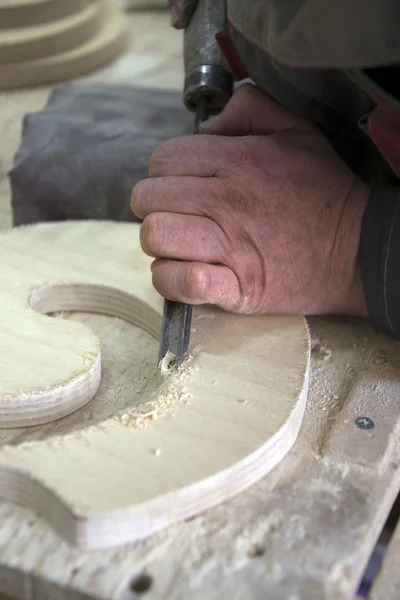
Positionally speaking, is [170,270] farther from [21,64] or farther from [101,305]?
[21,64]

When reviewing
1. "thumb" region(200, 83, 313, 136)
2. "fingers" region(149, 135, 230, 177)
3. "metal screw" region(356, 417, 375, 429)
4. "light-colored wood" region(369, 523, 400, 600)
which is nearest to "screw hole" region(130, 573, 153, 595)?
"light-colored wood" region(369, 523, 400, 600)

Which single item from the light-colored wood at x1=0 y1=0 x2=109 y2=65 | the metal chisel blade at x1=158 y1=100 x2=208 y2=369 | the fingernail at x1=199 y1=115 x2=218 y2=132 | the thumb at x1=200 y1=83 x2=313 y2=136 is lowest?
the light-colored wood at x1=0 y1=0 x2=109 y2=65

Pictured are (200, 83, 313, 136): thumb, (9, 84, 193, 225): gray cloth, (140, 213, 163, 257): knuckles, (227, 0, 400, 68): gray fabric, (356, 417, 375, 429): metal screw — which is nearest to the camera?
(227, 0, 400, 68): gray fabric

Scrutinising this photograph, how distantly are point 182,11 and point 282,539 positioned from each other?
1.04 m

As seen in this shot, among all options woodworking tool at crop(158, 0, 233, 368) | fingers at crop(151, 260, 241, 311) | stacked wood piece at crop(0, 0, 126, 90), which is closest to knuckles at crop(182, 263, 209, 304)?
fingers at crop(151, 260, 241, 311)

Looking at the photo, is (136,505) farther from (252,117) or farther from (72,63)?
(72,63)

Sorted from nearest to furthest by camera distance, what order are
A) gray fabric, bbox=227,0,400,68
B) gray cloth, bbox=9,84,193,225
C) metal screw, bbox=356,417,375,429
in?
gray fabric, bbox=227,0,400,68 < metal screw, bbox=356,417,375,429 < gray cloth, bbox=9,84,193,225

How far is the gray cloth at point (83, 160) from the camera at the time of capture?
1.58 metres

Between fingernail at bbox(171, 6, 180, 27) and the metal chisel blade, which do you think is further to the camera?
fingernail at bbox(171, 6, 180, 27)

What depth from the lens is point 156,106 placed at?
1.91 meters

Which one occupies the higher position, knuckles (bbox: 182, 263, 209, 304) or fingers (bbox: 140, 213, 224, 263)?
fingers (bbox: 140, 213, 224, 263)

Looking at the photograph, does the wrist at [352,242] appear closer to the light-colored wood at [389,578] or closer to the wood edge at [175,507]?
the wood edge at [175,507]

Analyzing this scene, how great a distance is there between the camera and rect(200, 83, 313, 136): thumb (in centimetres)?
120

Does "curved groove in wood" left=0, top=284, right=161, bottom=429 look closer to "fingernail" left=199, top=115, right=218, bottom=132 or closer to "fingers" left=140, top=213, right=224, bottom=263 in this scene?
"fingers" left=140, top=213, right=224, bottom=263
